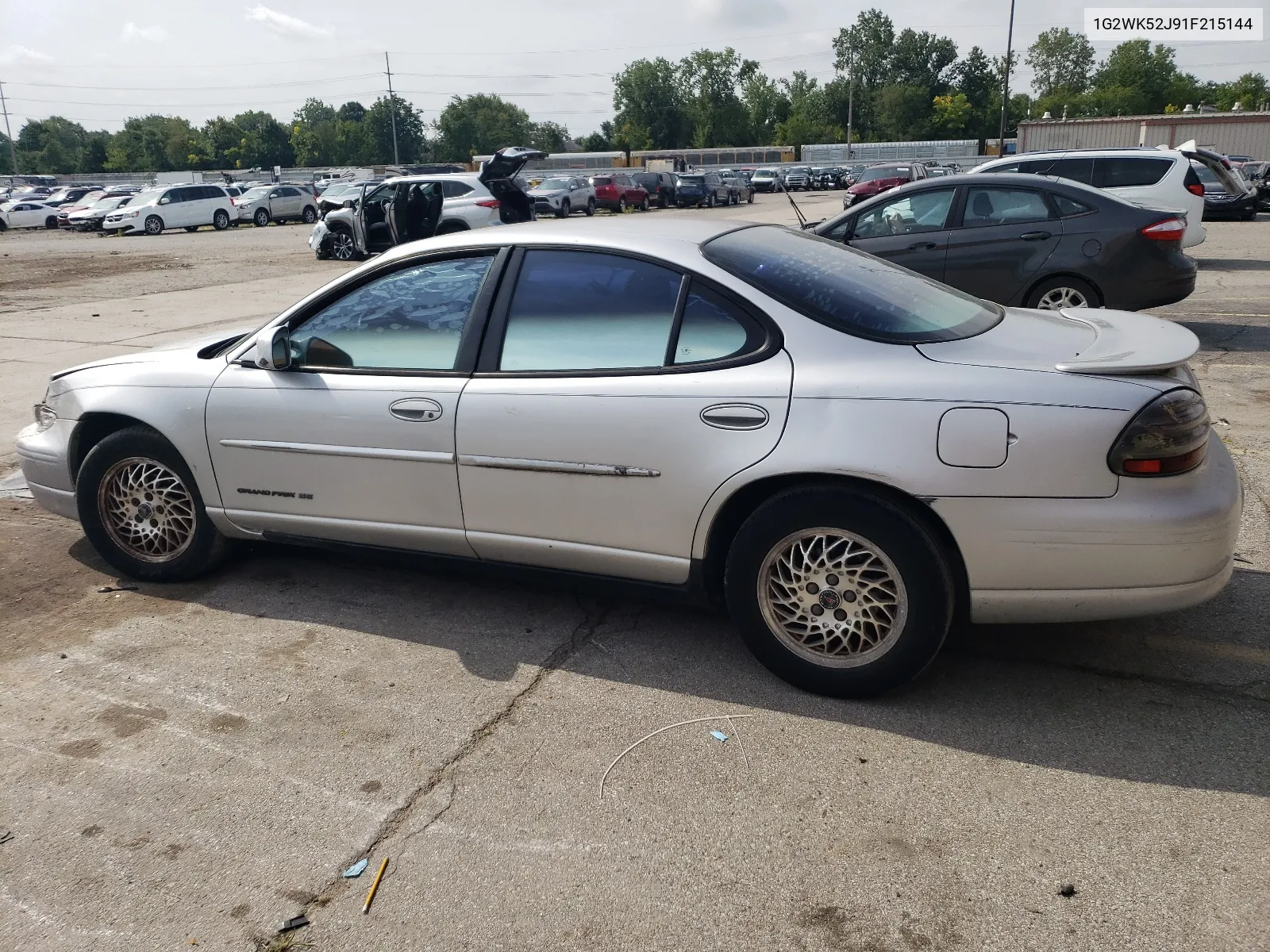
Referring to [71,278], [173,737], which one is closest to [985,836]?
[173,737]

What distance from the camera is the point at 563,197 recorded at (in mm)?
37469

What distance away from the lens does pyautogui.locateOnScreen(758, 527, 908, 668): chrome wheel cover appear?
131 inches

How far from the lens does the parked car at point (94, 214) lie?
39312 mm

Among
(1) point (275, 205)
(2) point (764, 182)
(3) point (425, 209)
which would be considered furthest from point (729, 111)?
(3) point (425, 209)

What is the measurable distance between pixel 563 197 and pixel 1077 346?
117ft

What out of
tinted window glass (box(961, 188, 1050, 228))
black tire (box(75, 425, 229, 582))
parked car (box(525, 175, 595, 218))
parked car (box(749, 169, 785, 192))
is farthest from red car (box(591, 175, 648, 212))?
black tire (box(75, 425, 229, 582))

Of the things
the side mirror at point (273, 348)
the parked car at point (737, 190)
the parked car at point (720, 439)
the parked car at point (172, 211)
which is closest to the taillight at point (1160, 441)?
the parked car at point (720, 439)

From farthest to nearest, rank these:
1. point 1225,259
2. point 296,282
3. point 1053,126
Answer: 1. point 1053,126
2. point 296,282
3. point 1225,259

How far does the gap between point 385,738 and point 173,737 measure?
718 mm

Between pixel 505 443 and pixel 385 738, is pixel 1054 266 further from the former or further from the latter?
pixel 385 738

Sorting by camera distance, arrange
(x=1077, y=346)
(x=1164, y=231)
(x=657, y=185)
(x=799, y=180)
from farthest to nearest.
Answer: (x=799, y=180) < (x=657, y=185) < (x=1164, y=231) < (x=1077, y=346)

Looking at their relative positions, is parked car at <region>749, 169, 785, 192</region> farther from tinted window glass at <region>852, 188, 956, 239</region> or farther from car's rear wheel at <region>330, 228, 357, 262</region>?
tinted window glass at <region>852, 188, 956, 239</region>

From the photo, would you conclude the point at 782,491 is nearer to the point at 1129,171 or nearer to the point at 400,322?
the point at 400,322

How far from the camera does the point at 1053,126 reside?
5081cm
